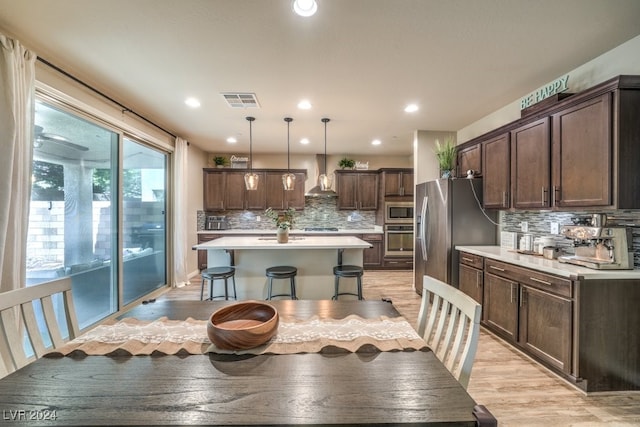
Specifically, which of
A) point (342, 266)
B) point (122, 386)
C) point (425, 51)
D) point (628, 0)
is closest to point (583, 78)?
point (628, 0)

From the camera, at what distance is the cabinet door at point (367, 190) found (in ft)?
20.0

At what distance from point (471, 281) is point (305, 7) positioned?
→ 3082 mm

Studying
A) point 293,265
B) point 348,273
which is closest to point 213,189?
point 293,265

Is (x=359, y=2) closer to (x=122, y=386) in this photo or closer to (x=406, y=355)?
(x=406, y=355)

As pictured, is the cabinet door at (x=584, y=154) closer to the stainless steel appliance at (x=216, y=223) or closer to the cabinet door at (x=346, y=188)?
the cabinet door at (x=346, y=188)

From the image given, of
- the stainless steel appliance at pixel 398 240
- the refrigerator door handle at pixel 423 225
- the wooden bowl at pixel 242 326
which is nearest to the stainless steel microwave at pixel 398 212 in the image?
the stainless steel appliance at pixel 398 240

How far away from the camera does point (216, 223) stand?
6.04 m

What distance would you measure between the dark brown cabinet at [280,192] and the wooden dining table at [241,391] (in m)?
5.03

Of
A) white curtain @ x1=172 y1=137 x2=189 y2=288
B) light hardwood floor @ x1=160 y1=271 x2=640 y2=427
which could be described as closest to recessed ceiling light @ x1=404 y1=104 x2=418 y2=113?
light hardwood floor @ x1=160 y1=271 x2=640 y2=427

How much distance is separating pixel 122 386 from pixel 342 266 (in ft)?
8.92

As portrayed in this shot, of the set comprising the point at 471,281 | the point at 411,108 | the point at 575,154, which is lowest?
the point at 471,281

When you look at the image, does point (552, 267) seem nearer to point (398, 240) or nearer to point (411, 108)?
point (411, 108)

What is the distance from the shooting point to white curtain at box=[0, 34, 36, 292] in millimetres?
1872

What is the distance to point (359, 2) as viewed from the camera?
1705 millimetres
